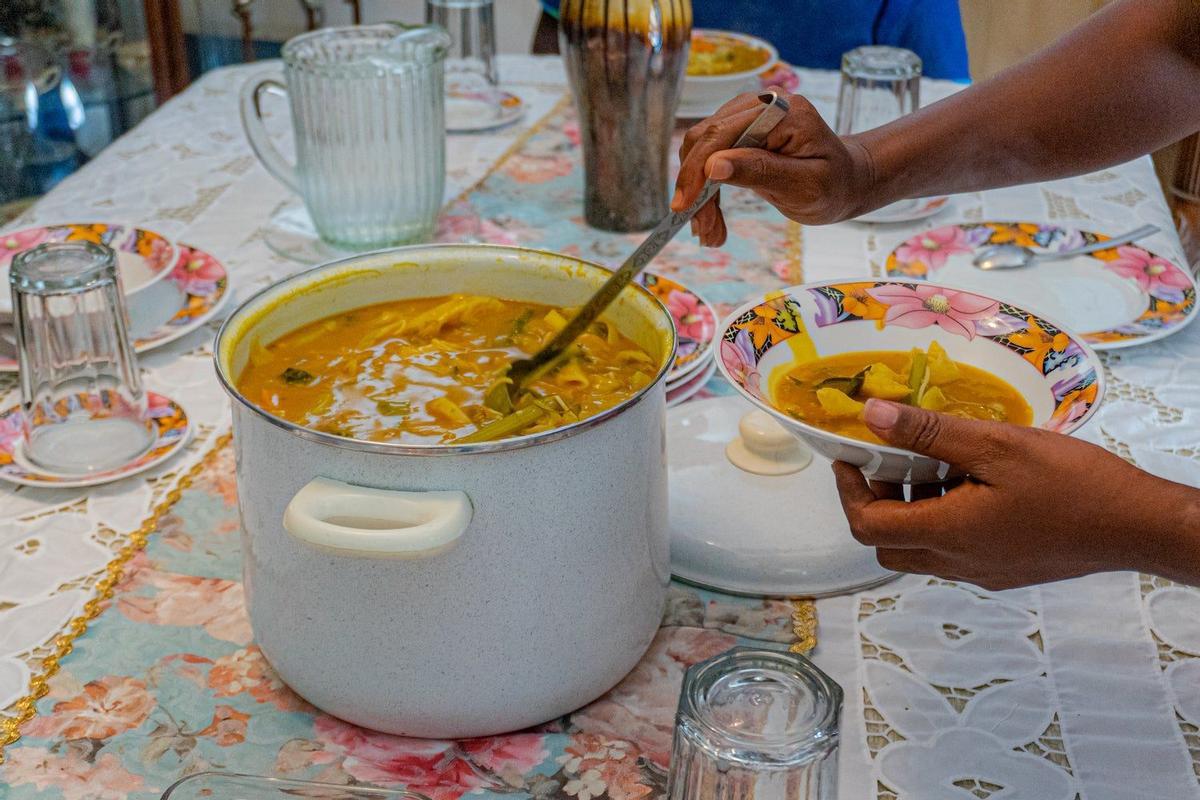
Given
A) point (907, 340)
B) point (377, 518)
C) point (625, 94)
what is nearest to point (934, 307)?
point (907, 340)

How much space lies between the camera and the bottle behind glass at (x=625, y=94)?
4.48 feet

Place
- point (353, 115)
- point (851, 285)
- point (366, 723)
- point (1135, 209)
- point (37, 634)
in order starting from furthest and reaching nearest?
point (1135, 209), point (353, 115), point (851, 285), point (37, 634), point (366, 723)

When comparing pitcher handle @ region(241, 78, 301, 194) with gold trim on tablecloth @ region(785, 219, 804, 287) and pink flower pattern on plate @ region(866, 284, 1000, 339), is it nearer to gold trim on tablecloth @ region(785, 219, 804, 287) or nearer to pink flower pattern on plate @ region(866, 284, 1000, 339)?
gold trim on tablecloth @ region(785, 219, 804, 287)

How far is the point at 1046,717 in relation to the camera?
2.53 ft

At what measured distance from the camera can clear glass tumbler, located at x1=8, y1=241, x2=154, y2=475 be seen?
3.28 ft

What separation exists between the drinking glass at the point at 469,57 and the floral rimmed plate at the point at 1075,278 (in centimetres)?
76

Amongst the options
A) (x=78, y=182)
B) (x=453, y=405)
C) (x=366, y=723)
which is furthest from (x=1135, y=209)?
(x=78, y=182)

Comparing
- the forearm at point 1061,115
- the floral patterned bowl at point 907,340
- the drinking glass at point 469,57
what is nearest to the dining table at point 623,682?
the floral patterned bowl at point 907,340

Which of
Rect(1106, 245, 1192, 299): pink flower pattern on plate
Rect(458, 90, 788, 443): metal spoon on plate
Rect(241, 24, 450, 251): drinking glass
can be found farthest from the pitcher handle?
Rect(1106, 245, 1192, 299): pink flower pattern on plate

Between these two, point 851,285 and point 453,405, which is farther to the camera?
point 851,285

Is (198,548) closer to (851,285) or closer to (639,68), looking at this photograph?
(851,285)

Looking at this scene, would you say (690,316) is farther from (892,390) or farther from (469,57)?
(469,57)

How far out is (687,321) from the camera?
1.22m

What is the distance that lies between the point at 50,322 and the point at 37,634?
0.30 m
